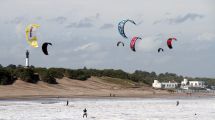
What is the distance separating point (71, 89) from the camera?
4021 inches

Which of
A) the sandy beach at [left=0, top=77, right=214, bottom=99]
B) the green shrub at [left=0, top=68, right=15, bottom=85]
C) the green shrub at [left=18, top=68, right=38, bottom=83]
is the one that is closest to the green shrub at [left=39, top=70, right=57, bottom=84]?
the sandy beach at [left=0, top=77, right=214, bottom=99]

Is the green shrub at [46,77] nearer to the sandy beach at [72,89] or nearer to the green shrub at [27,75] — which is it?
the sandy beach at [72,89]

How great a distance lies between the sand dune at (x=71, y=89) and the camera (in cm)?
8838

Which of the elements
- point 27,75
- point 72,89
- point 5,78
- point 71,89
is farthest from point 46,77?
point 5,78

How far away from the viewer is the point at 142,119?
135 feet

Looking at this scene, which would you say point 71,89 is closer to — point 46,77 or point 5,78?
point 46,77

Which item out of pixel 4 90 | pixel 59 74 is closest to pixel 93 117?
pixel 4 90

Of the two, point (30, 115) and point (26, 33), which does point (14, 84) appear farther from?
point (30, 115)

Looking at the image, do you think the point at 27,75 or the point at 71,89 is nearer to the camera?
the point at 27,75

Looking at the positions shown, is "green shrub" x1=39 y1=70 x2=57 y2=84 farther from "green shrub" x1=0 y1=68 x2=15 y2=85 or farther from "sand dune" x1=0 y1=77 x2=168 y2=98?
"green shrub" x1=0 y1=68 x2=15 y2=85

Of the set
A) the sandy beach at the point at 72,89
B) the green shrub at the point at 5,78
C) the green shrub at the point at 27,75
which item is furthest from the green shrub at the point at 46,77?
the green shrub at the point at 5,78

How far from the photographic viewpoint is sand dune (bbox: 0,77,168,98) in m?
88.4

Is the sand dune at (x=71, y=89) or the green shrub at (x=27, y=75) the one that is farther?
the green shrub at (x=27, y=75)

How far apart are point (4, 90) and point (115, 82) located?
42.0 m
